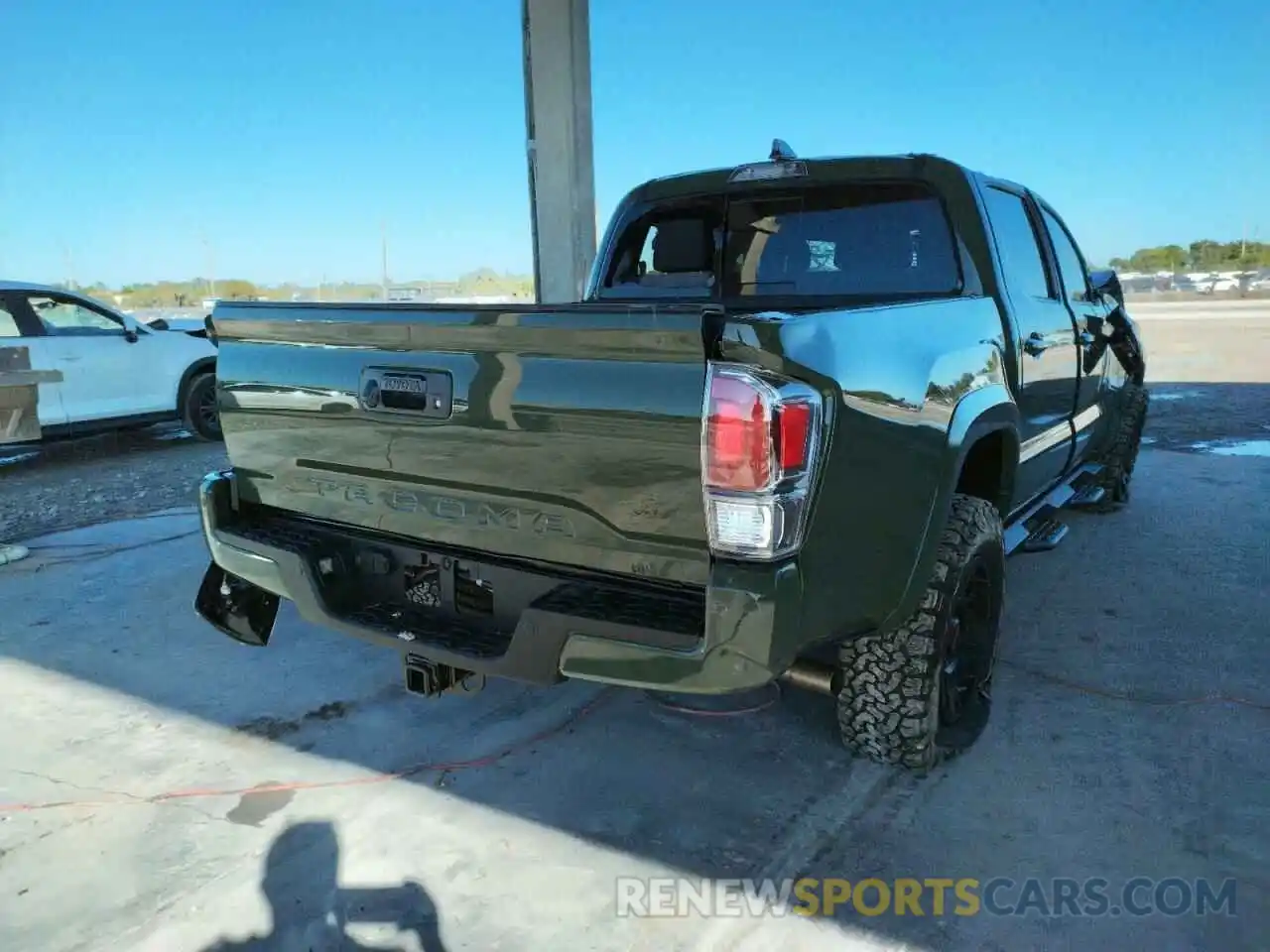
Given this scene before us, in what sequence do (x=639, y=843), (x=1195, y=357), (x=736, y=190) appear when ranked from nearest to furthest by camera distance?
(x=639, y=843) → (x=736, y=190) → (x=1195, y=357)

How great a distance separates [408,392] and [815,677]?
4.74 feet

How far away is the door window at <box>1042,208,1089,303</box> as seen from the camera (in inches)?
180

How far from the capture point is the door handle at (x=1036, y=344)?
12.0 ft

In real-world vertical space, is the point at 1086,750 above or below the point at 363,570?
below

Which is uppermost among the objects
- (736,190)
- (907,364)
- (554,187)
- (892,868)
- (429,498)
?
(554,187)

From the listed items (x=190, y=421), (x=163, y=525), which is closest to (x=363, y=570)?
(x=163, y=525)

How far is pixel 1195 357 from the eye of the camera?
1734 centimetres

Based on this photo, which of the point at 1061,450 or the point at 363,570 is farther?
the point at 1061,450

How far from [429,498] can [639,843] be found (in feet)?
3.73

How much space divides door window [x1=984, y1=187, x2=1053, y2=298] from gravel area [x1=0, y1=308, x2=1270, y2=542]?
17.7 ft

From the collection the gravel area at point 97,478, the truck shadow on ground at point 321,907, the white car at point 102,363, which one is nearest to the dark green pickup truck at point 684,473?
the truck shadow on ground at point 321,907

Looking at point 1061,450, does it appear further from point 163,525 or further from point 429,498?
point 163,525

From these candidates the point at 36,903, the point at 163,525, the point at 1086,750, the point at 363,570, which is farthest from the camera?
the point at 163,525

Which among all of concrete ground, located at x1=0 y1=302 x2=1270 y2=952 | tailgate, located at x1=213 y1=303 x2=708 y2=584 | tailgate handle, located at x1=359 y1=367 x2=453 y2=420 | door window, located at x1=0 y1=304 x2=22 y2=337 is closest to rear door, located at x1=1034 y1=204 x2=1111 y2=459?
concrete ground, located at x1=0 y1=302 x2=1270 y2=952
